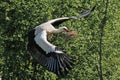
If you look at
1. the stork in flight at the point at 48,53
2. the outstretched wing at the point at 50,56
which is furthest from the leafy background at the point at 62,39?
the outstretched wing at the point at 50,56

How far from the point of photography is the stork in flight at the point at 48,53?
15.8 meters

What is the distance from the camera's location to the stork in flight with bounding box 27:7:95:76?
15758 mm

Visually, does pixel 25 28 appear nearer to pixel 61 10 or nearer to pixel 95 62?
pixel 61 10

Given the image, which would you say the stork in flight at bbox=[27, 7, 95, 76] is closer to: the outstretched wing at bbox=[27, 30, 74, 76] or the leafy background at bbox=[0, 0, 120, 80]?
the outstretched wing at bbox=[27, 30, 74, 76]

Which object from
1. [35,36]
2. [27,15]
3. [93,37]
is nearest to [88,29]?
[93,37]

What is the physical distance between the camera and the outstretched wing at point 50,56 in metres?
15.7

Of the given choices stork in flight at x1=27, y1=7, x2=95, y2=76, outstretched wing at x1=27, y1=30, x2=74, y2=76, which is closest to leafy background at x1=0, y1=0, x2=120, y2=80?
stork in flight at x1=27, y1=7, x2=95, y2=76

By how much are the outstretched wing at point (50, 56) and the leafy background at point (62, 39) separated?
35.0ft

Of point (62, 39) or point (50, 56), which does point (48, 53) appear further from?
point (62, 39)

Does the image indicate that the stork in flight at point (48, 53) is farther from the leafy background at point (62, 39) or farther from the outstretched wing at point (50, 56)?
the leafy background at point (62, 39)

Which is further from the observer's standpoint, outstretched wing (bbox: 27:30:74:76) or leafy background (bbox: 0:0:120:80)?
leafy background (bbox: 0:0:120:80)

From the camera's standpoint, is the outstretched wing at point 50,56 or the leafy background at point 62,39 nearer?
the outstretched wing at point 50,56

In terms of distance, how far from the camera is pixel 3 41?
29.1m

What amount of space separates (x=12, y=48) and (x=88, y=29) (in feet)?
12.1
